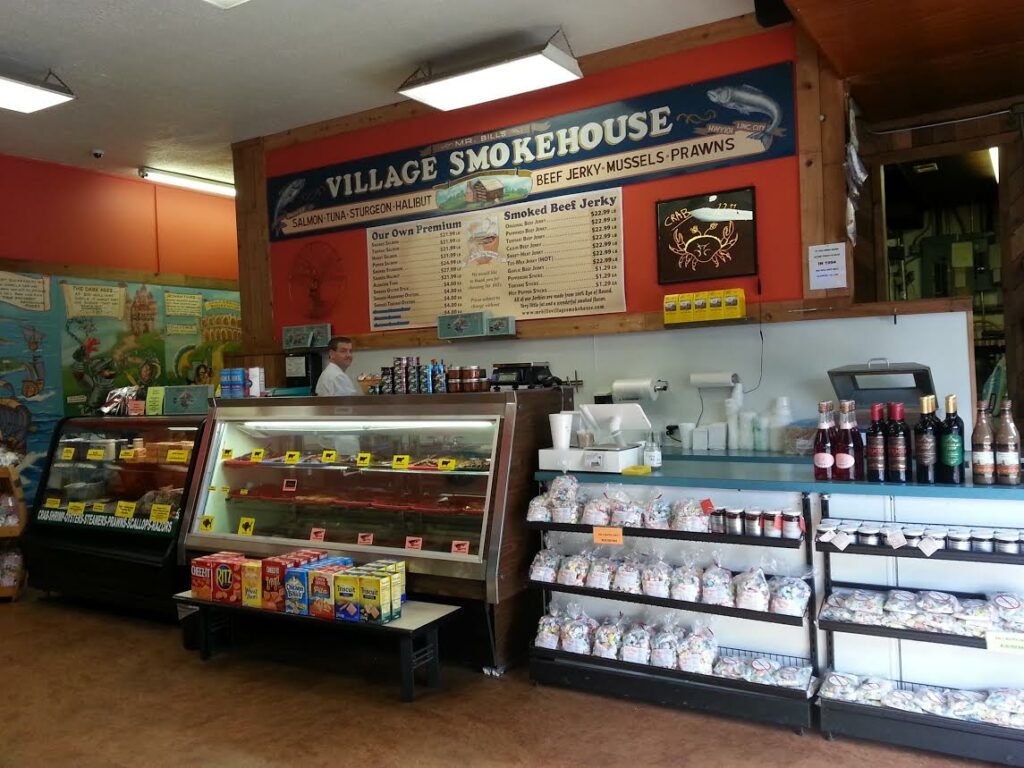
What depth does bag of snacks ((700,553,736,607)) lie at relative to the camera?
11.0 ft

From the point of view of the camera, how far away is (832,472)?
3.30 metres

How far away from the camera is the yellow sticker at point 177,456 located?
Answer: 16.6 feet

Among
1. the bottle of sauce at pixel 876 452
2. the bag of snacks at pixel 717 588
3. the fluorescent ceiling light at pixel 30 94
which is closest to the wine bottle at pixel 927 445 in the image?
the bottle of sauce at pixel 876 452

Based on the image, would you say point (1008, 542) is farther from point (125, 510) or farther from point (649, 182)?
point (125, 510)

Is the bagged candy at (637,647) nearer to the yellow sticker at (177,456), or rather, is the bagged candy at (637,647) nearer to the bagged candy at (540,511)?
the bagged candy at (540,511)

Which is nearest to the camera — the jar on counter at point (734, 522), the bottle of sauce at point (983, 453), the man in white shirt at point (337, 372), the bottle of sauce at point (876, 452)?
the bottle of sauce at point (983, 453)

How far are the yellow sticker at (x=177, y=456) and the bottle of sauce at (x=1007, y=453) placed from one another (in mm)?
4486

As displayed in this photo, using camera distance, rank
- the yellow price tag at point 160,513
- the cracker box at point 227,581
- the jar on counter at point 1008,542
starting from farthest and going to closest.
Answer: the yellow price tag at point 160,513 → the cracker box at point 227,581 → the jar on counter at point 1008,542

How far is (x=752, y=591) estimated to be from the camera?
3.29 meters

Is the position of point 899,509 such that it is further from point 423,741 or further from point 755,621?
point 423,741

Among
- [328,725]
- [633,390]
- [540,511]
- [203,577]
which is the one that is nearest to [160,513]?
[203,577]

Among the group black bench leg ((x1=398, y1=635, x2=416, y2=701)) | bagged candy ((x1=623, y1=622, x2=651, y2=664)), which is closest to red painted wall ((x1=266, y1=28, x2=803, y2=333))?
bagged candy ((x1=623, y1=622, x2=651, y2=664))

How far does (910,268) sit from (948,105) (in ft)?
18.7

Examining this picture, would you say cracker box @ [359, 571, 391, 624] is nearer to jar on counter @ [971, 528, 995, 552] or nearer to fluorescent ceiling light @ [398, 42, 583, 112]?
jar on counter @ [971, 528, 995, 552]
